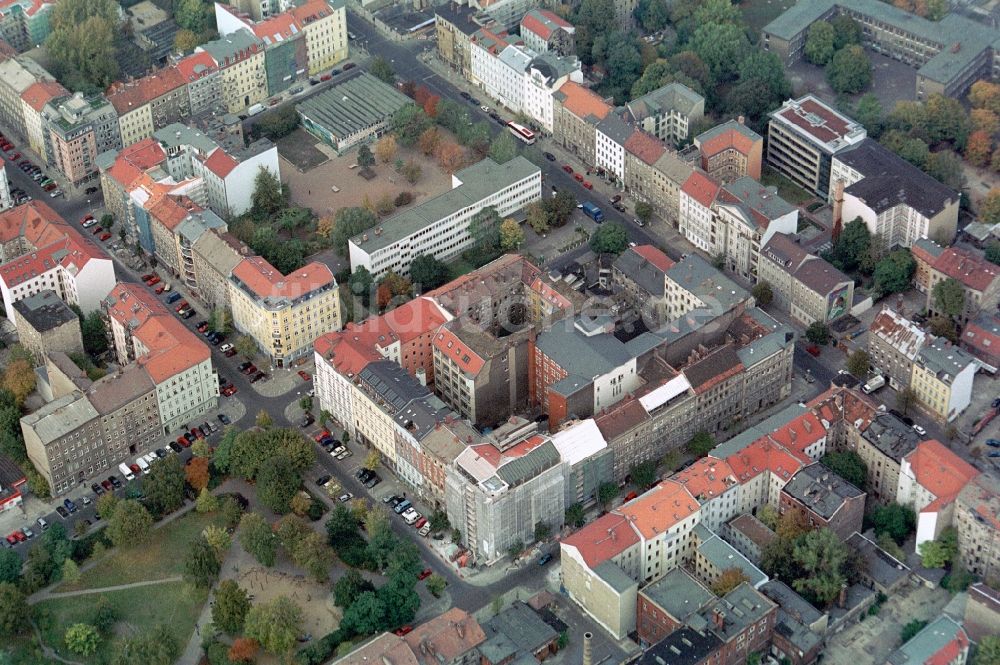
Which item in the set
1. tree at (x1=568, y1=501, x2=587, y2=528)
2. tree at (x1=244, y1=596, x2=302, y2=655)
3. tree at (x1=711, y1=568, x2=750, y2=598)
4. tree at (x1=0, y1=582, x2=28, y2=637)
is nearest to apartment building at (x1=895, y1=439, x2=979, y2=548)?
tree at (x1=711, y1=568, x2=750, y2=598)

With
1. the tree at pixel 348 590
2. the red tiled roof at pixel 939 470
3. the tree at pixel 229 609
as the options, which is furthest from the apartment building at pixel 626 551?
the tree at pixel 229 609

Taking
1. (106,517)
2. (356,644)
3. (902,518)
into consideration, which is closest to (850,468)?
(902,518)

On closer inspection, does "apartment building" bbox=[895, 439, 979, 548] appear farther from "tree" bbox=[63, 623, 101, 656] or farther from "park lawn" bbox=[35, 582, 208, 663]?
"tree" bbox=[63, 623, 101, 656]

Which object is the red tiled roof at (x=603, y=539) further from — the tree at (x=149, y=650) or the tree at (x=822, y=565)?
the tree at (x=149, y=650)

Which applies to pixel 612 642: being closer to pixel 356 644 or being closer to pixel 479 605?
pixel 479 605

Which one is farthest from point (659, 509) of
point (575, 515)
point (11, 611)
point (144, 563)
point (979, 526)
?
point (11, 611)

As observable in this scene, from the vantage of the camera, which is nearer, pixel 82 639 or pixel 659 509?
pixel 82 639

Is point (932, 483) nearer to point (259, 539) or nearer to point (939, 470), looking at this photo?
point (939, 470)
